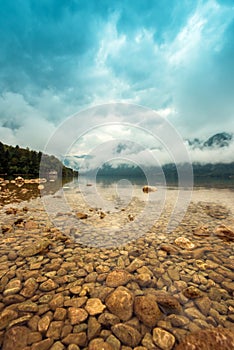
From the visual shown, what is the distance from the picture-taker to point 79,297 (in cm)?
258

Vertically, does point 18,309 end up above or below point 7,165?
below

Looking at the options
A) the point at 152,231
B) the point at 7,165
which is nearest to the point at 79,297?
the point at 152,231

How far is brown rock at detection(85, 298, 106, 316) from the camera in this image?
7.57 ft

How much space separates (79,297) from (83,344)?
74 cm

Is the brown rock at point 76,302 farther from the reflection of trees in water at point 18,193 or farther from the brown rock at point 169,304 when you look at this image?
the reflection of trees in water at point 18,193

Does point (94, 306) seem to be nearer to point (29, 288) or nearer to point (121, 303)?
point (121, 303)

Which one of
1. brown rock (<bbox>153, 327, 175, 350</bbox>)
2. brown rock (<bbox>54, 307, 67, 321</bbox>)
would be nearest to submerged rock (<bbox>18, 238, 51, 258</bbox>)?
brown rock (<bbox>54, 307, 67, 321</bbox>)

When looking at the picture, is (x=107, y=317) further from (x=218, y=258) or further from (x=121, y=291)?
(x=218, y=258)

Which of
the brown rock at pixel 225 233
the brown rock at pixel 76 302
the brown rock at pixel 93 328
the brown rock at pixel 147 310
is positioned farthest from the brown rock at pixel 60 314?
the brown rock at pixel 225 233

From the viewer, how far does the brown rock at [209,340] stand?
177 centimetres

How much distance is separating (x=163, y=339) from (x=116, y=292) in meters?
0.87

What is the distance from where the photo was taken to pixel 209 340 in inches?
71.7

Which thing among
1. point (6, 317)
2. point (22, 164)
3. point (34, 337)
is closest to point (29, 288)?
point (6, 317)

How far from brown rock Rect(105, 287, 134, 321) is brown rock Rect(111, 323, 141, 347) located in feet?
0.55
